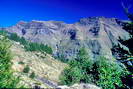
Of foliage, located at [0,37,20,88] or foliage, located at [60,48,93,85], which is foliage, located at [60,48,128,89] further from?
foliage, located at [0,37,20,88]

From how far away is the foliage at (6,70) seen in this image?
24.2 metres

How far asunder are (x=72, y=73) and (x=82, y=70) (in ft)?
26.5

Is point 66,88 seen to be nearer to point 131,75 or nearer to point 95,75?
point 131,75

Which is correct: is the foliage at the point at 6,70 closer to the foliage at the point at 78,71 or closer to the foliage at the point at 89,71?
the foliage at the point at 89,71

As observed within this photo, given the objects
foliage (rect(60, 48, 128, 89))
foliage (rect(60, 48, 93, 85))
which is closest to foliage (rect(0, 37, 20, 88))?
foliage (rect(60, 48, 128, 89))

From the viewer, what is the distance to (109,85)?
56.3 meters

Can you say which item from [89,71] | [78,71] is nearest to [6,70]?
[78,71]

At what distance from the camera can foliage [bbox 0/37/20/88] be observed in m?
24.2

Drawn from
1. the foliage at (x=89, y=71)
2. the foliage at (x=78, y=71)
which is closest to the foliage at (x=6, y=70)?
the foliage at (x=89, y=71)

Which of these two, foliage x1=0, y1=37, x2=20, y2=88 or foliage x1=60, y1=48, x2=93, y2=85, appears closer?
foliage x1=0, y1=37, x2=20, y2=88

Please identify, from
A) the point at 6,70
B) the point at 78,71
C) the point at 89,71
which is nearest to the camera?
the point at 6,70

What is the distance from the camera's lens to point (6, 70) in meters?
26.4

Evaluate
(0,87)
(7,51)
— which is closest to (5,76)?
(0,87)

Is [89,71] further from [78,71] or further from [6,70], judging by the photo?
[6,70]
